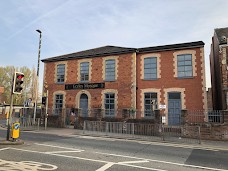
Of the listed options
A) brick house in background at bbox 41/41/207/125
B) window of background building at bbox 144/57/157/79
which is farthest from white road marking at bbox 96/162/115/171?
window of background building at bbox 144/57/157/79

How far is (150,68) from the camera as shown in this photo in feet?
59.1

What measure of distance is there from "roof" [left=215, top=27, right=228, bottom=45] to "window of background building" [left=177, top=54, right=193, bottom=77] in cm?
281

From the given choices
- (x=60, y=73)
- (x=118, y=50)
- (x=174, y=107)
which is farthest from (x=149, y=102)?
(x=60, y=73)

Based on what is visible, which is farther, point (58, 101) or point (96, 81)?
point (58, 101)

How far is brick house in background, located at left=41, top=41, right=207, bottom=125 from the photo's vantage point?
53.4ft

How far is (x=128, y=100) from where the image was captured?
17.8m

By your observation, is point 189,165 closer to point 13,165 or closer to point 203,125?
point 13,165

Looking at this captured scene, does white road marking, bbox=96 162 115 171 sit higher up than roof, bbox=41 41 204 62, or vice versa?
roof, bbox=41 41 204 62

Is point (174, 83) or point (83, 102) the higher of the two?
point (174, 83)

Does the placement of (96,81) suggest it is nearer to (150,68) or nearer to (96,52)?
(96,52)

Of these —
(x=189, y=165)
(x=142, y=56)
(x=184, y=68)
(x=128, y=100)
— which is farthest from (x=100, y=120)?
(x=189, y=165)

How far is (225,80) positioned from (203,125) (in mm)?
4482

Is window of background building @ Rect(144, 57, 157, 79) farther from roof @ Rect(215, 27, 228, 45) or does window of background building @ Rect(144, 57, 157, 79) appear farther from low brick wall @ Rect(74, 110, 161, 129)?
roof @ Rect(215, 27, 228, 45)

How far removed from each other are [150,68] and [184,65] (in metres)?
3.27
